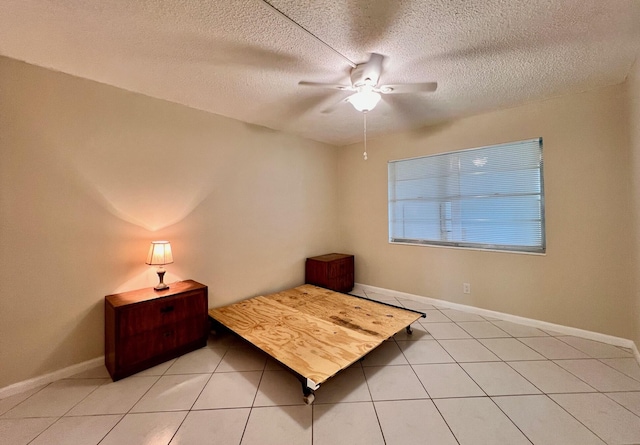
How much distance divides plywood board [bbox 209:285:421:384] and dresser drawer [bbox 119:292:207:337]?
0.34m

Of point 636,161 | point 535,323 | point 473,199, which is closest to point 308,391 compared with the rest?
point 535,323

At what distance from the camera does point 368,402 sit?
169 centimetres

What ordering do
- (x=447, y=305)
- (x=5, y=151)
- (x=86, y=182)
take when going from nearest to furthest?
(x=5, y=151), (x=86, y=182), (x=447, y=305)

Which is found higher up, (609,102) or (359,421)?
(609,102)

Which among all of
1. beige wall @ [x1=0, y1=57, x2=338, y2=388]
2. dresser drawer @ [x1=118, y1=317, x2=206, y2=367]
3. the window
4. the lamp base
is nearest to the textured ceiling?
beige wall @ [x1=0, y1=57, x2=338, y2=388]

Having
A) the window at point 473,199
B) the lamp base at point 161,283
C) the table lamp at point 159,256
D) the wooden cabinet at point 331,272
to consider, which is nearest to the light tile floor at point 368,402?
the lamp base at point 161,283

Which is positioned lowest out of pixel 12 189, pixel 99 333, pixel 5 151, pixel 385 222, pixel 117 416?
pixel 117 416

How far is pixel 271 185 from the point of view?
11.4 feet

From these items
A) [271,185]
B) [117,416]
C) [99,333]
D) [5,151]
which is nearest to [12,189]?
[5,151]

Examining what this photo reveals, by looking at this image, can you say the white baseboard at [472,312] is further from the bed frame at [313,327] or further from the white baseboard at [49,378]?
the bed frame at [313,327]

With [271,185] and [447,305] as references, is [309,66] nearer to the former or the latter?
[271,185]

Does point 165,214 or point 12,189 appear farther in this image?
point 165,214

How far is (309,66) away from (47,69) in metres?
2.10

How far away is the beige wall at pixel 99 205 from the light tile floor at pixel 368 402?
56 centimetres
